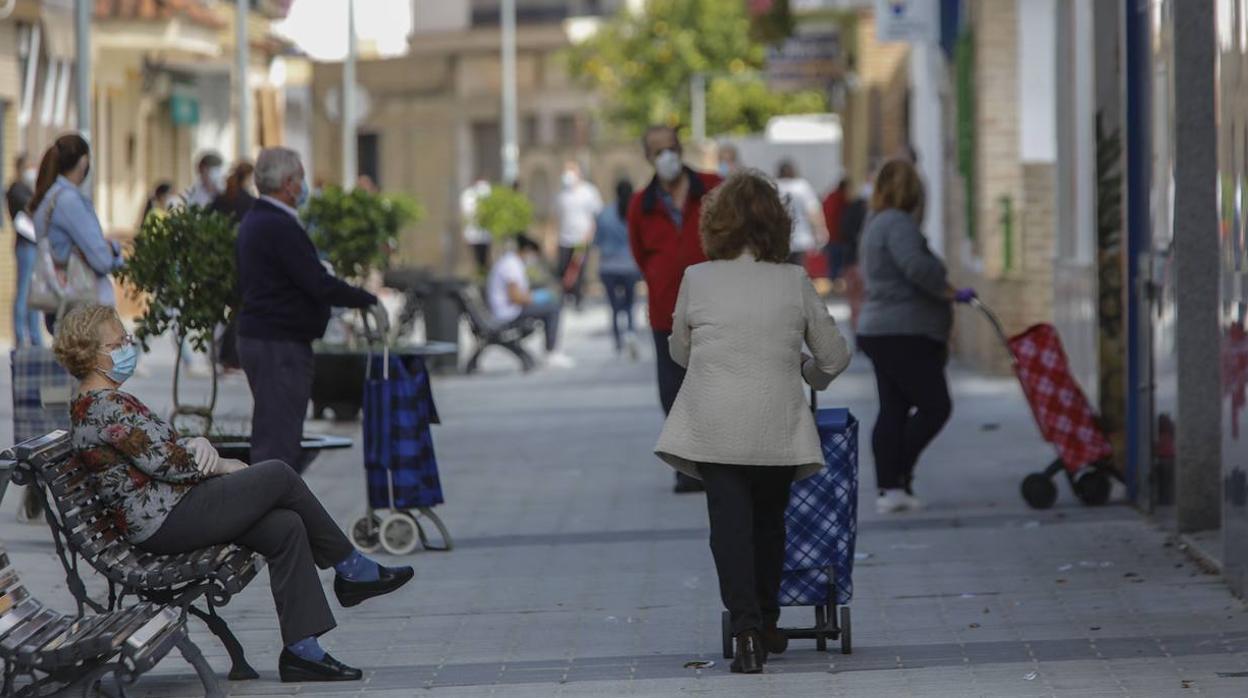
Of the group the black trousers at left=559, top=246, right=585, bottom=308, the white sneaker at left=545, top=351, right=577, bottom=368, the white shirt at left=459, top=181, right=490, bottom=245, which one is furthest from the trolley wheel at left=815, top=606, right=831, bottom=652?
the white shirt at left=459, top=181, right=490, bottom=245

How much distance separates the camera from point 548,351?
24625 mm

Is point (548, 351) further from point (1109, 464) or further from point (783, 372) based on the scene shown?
point (783, 372)

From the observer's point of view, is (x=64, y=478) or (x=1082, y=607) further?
(x=1082, y=607)

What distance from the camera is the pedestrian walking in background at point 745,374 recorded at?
25.6 ft

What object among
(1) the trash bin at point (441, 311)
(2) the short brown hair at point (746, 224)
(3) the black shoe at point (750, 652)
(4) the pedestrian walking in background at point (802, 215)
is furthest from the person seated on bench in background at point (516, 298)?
(3) the black shoe at point (750, 652)

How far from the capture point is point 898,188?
12148 millimetres

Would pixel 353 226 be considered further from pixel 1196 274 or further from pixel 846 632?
pixel 846 632

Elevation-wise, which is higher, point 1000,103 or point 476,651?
point 1000,103

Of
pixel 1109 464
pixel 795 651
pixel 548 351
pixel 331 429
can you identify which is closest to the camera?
pixel 795 651

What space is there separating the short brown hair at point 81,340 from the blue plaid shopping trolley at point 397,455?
10.3 ft

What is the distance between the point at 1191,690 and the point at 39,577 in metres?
5.05

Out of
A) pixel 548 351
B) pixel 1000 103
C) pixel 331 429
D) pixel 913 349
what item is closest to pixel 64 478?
pixel 913 349

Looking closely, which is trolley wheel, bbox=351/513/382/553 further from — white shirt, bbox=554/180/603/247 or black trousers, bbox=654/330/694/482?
white shirt, bbox=554/180/603/247

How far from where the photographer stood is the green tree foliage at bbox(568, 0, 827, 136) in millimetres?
67188
